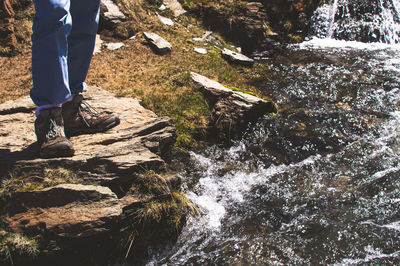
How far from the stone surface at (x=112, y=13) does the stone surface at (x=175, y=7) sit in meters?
1.87

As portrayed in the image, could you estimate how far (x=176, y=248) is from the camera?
12.2 ft

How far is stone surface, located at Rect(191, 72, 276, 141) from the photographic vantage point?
18.4 ft

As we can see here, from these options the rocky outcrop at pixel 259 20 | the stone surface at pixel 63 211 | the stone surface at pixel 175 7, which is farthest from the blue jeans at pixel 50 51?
the stone surface at pixel 175 7

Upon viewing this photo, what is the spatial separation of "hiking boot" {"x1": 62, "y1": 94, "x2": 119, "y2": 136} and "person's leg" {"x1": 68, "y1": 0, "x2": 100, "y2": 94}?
0.18m

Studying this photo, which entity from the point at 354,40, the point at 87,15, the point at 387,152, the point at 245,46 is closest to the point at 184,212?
the point at 87,15

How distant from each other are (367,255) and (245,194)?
1.66 m

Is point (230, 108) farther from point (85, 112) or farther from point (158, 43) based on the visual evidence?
point (158, 43)

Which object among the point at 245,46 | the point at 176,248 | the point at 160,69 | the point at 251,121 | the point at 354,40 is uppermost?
the point at 354,40

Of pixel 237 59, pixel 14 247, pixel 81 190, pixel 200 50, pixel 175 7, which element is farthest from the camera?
pixel 175 7

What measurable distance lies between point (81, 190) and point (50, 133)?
69 centimetres

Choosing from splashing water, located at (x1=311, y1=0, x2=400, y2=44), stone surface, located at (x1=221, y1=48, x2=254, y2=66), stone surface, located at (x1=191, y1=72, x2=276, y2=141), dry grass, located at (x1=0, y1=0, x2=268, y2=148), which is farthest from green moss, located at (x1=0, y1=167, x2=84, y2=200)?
splashing water, located at (x1=311, y1=0, x2=400, y2=44)

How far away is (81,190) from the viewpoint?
3.29 m

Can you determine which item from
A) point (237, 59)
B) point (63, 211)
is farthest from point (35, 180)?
point (237, 59)

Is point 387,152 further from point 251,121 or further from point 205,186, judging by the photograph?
point 205,186
